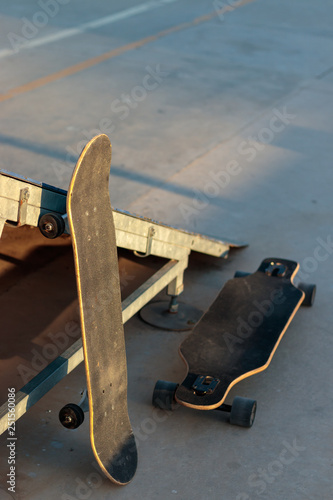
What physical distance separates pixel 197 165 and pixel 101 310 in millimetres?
4345

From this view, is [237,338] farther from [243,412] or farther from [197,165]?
[197,165]

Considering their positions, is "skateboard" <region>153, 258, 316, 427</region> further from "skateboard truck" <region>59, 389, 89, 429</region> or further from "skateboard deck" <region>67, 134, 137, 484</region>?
"skateboard truck" <region>59, 389, 89, 429</region>

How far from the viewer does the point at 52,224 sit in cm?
354

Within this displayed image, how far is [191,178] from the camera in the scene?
7.46m

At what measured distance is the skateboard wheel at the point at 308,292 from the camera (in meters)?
5.30

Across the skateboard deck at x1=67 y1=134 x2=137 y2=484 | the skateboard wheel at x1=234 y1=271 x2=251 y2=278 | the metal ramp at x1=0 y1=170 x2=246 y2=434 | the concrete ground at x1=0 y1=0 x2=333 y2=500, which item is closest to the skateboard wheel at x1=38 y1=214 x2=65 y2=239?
the metal ramp at x1=0 y1=170 x2=246 y2=434

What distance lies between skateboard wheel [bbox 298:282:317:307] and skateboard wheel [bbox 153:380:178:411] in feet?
4.90

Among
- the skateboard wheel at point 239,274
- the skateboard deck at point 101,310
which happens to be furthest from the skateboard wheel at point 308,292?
the skateboard deck at point 101,310

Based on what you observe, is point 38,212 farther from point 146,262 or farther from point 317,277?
point 317,277

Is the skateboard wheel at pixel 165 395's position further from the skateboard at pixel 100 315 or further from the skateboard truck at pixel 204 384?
the skateboard at pixel 100 315

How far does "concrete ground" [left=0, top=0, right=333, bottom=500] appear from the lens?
3.87 metres

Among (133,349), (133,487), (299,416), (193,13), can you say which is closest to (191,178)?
(133,349)

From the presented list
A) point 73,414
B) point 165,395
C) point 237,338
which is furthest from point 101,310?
point 237,338

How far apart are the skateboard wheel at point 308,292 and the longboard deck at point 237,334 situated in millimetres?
111
